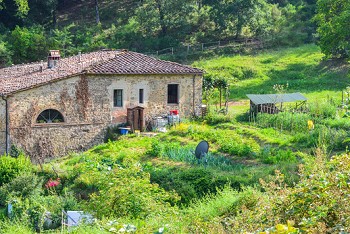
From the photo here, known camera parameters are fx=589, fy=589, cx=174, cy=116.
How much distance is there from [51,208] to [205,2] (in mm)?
30837

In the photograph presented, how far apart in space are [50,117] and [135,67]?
15.5 feet

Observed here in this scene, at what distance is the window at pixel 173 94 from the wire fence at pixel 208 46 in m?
14.6

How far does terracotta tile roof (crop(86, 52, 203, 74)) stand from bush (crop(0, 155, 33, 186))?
556 cm

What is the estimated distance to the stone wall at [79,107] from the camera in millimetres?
24500

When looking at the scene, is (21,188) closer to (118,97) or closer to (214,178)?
(214,178)

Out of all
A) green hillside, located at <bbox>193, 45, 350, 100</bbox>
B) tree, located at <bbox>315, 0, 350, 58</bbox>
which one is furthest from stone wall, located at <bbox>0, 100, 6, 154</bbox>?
tree, located at <bbox>315, 0, 350, 58</bbox>

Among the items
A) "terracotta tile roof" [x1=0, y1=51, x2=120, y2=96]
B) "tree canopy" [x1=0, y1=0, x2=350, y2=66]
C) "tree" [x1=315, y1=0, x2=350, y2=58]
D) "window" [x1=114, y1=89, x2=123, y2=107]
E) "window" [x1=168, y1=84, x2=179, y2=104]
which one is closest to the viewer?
"terracotta tile roof" [x1=0, y1=51, x2=120, y2=96]

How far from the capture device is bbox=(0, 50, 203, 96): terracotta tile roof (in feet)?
82.4

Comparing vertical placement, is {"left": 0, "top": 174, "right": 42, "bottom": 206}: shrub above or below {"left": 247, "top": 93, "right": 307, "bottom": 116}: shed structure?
below

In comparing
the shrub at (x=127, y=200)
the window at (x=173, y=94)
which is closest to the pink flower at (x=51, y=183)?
the shrub at (x=127, y=200)

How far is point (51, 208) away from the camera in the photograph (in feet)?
56.7

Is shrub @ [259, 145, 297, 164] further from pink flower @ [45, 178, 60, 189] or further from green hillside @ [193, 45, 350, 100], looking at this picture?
green hillside @ [193, 45, 350, 100]

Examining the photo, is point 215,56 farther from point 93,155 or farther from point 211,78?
point 93,155

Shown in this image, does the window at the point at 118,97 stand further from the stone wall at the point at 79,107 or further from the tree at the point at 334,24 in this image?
the tree at the point at 334,24
